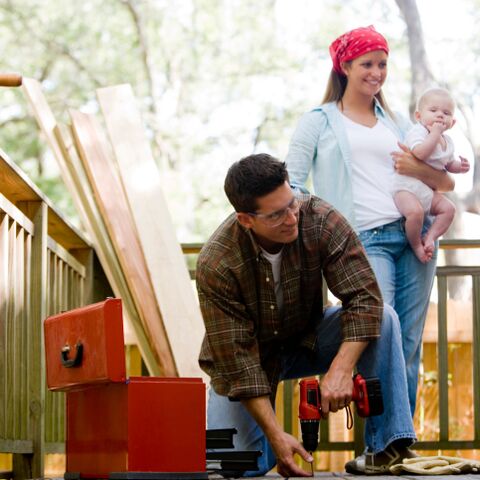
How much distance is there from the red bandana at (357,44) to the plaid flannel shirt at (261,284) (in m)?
0.88

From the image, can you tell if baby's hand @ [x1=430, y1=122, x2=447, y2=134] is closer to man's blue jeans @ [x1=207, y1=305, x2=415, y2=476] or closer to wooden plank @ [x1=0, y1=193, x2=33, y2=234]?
man's blue jeans @ [x1=207, y1=305, x2=415, y2=476]

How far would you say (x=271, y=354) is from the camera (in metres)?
3.43

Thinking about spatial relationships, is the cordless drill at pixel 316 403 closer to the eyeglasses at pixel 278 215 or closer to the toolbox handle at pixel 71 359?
the eyeglasses at pixel 278 215

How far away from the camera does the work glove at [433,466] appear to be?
3.11 m

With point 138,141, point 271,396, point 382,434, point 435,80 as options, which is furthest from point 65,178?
point 435,80

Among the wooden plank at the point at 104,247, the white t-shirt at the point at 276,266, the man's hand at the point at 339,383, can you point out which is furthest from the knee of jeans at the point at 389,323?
the wooden plank at the point at 104,247

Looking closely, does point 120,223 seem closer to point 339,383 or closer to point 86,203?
point 86,203

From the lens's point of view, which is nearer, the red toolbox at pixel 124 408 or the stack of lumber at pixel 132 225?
the red toolbox at pixel 124 408

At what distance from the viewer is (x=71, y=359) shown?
2.57 m

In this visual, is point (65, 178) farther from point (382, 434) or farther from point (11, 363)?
point (382, 434)

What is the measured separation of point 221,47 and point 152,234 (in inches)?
459

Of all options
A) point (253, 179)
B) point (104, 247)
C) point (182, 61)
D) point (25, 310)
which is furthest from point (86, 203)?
point (182, 61)

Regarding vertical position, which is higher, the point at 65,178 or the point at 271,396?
the point at 65,178

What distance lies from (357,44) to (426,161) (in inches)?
19.5
